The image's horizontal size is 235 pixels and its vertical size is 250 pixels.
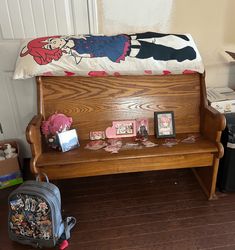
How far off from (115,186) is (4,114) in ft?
3.37

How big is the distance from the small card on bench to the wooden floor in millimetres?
403

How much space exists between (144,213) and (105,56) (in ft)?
3.28

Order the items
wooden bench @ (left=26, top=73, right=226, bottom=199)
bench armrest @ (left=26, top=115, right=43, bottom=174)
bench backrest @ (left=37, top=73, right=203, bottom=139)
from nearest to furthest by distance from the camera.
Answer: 1. bench armrest @ (left=26, top=115, right=43, bottom=174)
2. wooden bench @ (left=26, top=73, right=226, bottom=199)
3. bench backrest @ (left=37, top=73, right=203, bottom=139)

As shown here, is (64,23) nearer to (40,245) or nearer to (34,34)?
(34,34)

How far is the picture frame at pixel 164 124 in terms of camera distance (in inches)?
65.7

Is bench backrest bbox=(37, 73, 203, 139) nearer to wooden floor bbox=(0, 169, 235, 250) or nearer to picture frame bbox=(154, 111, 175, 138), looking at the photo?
A: picture frame bbox=(154, 111, 175, 138)

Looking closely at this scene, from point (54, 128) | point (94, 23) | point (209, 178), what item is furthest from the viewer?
point (94, 23)

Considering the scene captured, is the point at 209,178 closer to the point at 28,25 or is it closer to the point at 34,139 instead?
the point at 34,139

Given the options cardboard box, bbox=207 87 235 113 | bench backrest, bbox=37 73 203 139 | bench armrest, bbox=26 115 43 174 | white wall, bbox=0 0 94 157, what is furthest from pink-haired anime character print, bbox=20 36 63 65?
cardboard box, bbox=207 87 235 113

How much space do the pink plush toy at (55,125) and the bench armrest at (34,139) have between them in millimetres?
46

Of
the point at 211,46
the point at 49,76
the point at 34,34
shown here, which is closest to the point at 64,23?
the point at 34,34

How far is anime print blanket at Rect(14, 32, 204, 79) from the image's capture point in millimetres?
1512

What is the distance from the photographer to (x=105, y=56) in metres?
1.52

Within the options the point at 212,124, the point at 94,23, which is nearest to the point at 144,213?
the point at 212,124
